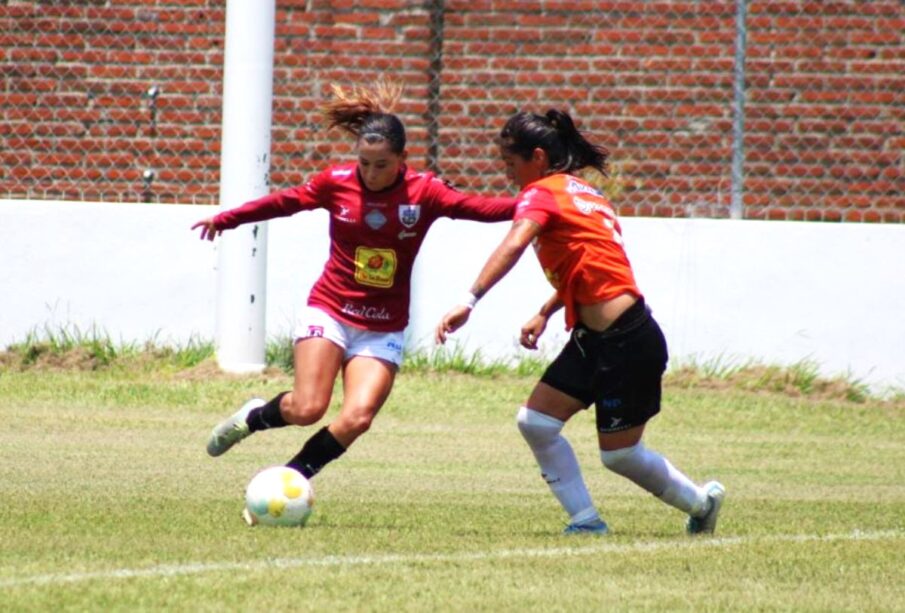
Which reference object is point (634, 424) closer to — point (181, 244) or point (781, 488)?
point (781, 488)

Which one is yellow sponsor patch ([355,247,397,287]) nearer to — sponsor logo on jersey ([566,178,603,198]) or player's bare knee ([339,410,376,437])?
player's bare knee ([339,410,376,437])

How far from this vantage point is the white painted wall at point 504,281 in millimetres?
12945

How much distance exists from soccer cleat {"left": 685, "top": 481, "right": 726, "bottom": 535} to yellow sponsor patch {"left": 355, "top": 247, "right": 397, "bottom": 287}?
1.72m

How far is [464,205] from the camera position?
779cm

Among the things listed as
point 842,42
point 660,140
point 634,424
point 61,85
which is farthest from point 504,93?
point 634,424

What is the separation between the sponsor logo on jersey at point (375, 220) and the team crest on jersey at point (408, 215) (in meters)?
0.08

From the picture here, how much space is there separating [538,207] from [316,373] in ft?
4.57

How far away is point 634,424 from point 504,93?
7.22 m

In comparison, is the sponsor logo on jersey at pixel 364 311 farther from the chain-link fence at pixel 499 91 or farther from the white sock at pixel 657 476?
the chain-link fence at pixel 499 91

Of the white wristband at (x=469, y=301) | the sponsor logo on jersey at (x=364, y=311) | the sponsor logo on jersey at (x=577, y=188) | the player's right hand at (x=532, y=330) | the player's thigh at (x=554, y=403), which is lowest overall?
the player's thigh at (x=554, y=403)

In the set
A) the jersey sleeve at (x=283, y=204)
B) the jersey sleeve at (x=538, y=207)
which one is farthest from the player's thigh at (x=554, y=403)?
the jersey sleeve at (x=283, y=204)

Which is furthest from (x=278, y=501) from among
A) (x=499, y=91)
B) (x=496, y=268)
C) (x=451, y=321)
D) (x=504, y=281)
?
(x=499, y=91)

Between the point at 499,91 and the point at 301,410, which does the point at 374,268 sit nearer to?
the point at 301,410

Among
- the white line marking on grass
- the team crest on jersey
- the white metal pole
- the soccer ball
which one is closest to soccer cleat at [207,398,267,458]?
the soccer ball
